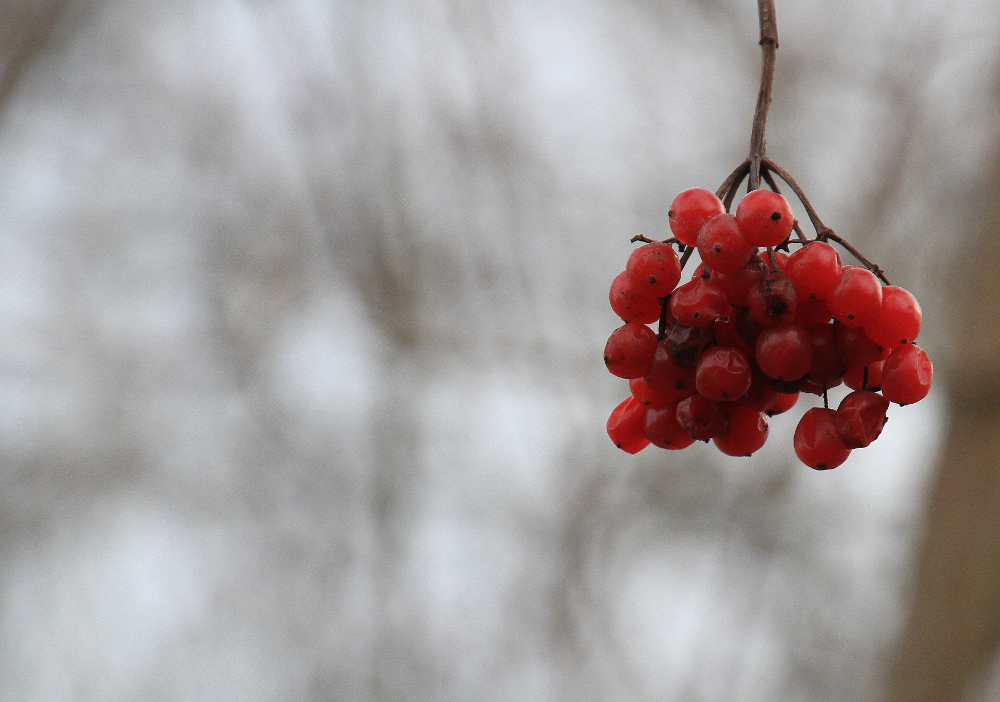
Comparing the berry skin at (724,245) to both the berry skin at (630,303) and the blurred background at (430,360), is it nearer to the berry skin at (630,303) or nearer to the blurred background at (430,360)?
the berry skin at (630,303)

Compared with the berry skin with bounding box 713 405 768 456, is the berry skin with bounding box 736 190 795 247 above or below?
above

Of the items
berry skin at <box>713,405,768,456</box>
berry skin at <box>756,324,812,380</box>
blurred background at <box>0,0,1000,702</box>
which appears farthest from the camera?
blurred background at <box>0,0,1000,702</box>

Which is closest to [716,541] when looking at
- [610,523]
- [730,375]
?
[610,523]

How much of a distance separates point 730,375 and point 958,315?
239 centimetres

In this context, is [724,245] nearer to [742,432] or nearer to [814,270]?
[814,270]

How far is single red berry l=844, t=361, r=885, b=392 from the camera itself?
0.72 m

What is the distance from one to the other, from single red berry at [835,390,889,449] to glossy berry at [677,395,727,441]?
0.37 ft

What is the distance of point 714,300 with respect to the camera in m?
0.68

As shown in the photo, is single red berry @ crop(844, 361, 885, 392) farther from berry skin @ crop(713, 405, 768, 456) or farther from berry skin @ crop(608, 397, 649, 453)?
berry skin @ crop(608, 397, 649, 453)

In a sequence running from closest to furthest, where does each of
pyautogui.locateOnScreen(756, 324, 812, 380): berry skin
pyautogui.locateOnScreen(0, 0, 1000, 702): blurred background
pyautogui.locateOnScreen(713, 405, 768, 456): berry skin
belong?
1. pyautogui.locateOnScreen(756, 324, 812, 380): berry skin
2. pyautogui.locateOnScreen(713, 405, 768, 456): berry skin
3. pyautogui.locateOnScreen(0, 0, 1000, 702): blurred background

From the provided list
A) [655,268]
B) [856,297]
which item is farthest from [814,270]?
[655,268]

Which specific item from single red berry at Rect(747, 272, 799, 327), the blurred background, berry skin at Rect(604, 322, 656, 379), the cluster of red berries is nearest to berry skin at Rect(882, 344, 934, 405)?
the cluster of red berries

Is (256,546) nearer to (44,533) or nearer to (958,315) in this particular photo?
(44,533)

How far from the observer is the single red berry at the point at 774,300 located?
64 cm
